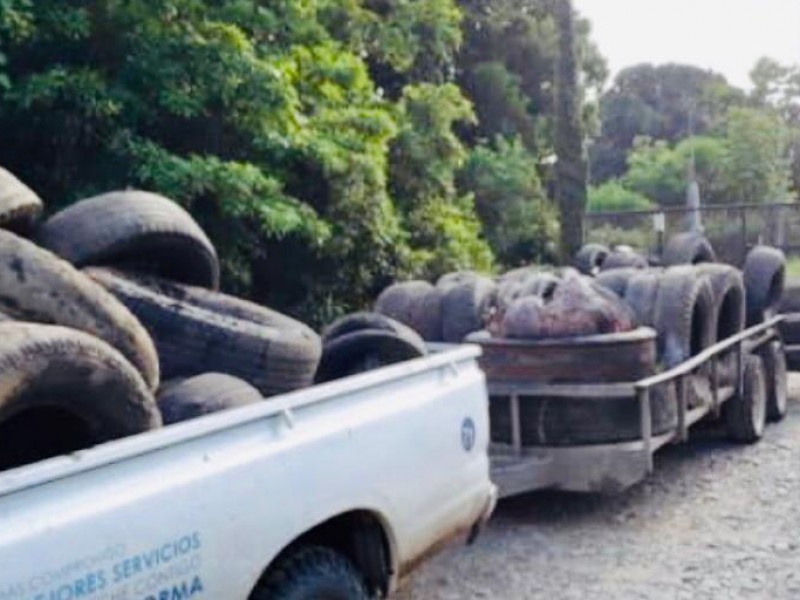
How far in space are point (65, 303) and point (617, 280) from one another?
17.5ft

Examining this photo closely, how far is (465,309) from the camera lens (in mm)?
8070

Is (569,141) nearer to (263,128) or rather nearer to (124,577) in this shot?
(263,128)

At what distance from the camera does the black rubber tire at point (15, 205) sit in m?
4.58

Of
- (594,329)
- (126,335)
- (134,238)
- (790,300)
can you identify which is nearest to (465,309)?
(594,329)

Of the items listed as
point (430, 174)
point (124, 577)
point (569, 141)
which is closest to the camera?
point (124, 577)

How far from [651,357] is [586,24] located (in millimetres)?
17776

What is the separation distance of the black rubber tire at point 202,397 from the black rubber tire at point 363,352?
56.6 inches

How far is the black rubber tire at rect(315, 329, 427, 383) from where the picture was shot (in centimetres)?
544

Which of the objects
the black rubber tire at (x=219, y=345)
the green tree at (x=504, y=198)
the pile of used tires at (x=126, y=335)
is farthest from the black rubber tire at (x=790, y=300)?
the green tree at (x=504, y=198)

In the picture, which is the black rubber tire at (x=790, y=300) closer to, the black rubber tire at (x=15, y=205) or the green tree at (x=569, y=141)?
the black rubber tire at (x=15, y=205)

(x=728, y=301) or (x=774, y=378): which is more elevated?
(x=728, y=301)

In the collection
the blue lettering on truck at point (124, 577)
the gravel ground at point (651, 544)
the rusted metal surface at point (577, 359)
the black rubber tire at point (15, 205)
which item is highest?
the black rubber tire at point (15, 205)

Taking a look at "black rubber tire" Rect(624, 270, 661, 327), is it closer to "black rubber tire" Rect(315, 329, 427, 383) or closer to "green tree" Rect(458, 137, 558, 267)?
"black rubber tire" Rect(315, 329, 427, 383)

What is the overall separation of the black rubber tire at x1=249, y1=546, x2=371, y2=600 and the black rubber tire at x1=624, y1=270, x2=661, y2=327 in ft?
14.9
